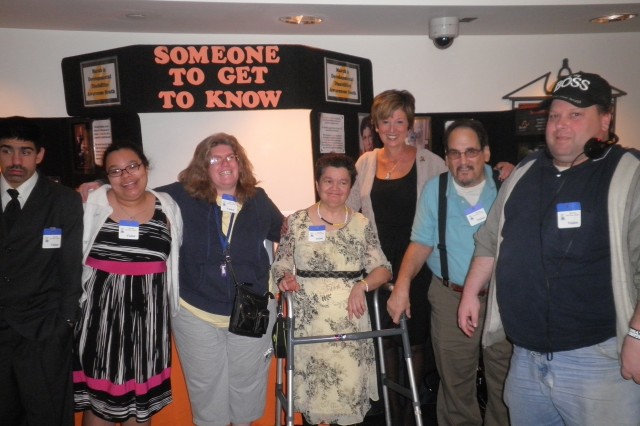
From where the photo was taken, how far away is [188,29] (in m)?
4.16

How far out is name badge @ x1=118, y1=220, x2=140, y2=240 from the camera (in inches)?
94.5

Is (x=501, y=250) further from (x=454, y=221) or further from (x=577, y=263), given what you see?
(x=454, y=221)

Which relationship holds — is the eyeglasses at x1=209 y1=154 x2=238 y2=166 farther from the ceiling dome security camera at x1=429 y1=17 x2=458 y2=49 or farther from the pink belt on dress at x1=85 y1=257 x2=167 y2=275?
the ceiling dome security camera at x1=429 y1=17 x2=458 y2=49

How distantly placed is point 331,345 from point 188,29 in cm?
311

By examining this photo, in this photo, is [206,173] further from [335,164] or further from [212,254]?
[335,164]

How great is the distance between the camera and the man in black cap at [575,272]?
1654 mm

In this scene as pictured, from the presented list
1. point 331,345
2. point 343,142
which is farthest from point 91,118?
point 331,345

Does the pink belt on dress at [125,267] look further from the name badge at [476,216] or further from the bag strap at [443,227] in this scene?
the name badge at [476,216]

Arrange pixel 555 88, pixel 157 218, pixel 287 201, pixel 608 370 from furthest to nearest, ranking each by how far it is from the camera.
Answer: pixel 287 201, pixel 157 218, pixel 555 88, pixel 608 370


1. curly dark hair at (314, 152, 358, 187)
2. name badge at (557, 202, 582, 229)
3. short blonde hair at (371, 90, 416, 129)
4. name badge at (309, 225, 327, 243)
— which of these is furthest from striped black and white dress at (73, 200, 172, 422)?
name badge at (557, 202, 582, 229)

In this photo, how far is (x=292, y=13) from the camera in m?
3.72

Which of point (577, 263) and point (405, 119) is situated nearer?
point (577, 263)

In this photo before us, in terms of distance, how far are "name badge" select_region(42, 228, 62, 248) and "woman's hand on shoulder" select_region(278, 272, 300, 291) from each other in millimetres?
1205

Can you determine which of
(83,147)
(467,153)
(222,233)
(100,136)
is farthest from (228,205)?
(83,147)
